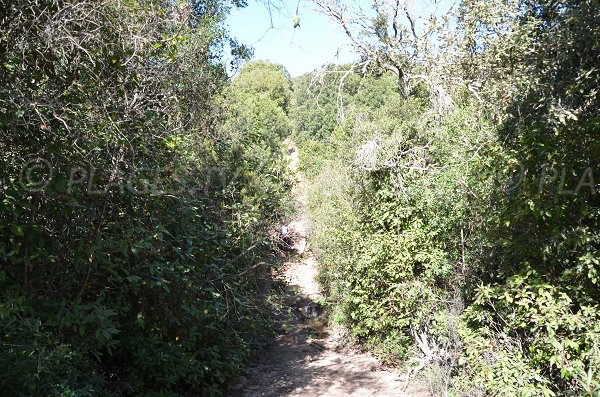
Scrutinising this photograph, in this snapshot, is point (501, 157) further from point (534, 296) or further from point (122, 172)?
point (122, 172)

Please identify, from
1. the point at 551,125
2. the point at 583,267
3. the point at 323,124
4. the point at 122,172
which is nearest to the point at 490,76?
the point at 551,125

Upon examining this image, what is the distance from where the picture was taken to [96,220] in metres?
4.40

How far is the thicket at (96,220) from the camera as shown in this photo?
3.59 metres

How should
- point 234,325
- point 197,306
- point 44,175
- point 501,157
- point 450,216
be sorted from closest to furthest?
point 44,175 < point 501,157 < point 197,306 < point 450,216 < point 234,325

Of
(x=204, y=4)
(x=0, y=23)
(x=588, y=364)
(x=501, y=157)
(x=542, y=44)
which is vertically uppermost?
(x=204, y=4)

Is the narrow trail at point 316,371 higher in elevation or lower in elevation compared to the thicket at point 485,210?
lower

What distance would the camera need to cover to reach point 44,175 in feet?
12.5

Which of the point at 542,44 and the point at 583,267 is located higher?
the point at 542,44

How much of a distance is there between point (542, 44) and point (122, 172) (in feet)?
13.1
